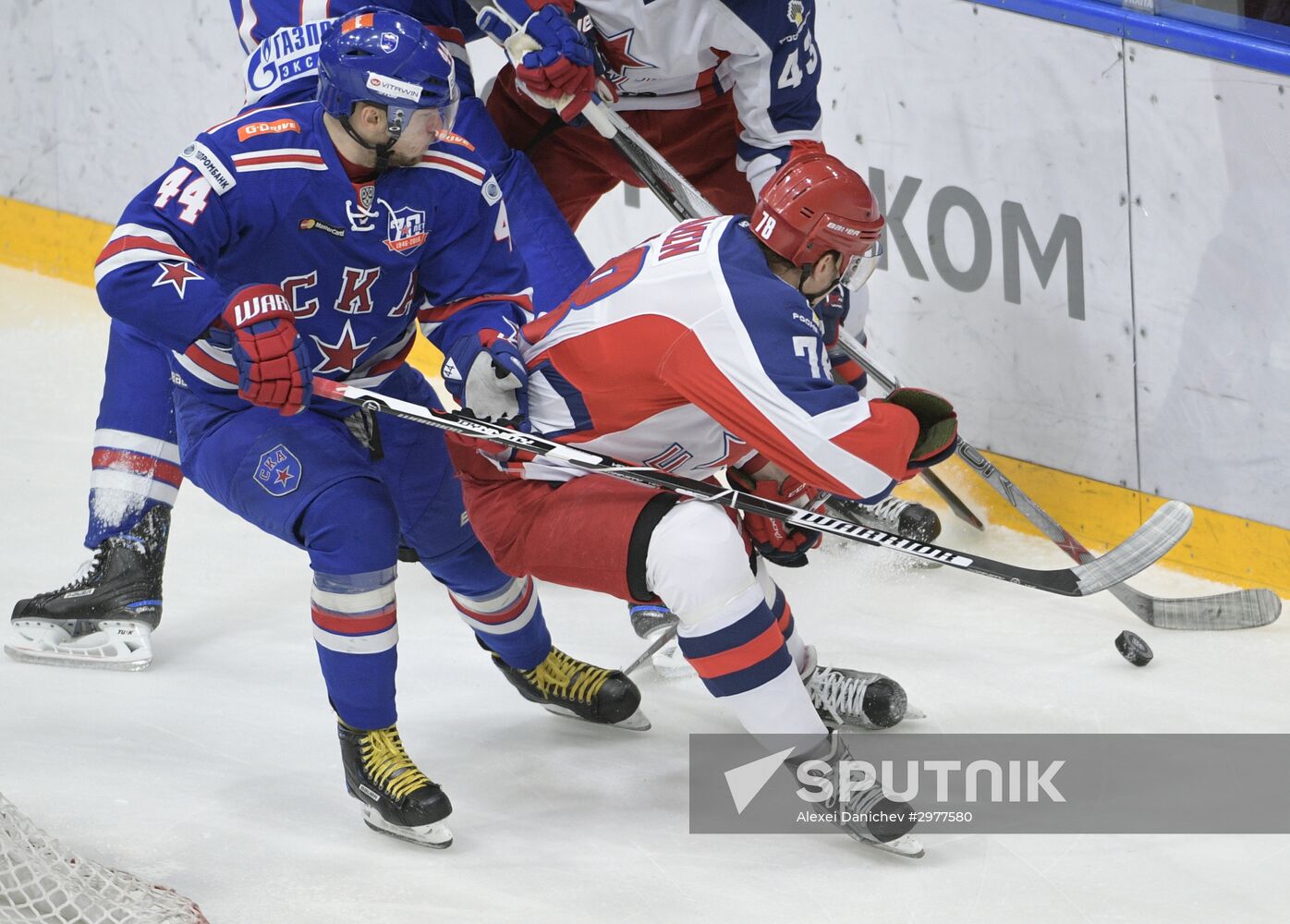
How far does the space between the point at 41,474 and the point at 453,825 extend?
2037mm

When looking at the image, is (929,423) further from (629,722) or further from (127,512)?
(127,512)

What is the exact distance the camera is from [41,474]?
173 inches

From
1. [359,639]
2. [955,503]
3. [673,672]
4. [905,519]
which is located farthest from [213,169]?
[955,503]

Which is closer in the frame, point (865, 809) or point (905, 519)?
point (865, 809)

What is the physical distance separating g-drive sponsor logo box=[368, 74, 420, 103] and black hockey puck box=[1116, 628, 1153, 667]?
1721 mm

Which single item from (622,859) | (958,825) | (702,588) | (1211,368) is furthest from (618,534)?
(1211,368)

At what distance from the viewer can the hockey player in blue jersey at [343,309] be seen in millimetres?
2607

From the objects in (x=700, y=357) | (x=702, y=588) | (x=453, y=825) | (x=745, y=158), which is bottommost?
(x=453, y=825)

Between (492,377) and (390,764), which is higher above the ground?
(492,377)

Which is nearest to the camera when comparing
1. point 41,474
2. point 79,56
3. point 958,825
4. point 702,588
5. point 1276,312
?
point 702,588

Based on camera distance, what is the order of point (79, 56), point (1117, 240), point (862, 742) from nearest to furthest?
point (862, 742)
point (1117, 240)
point (79, 56)

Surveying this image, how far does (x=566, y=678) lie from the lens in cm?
316

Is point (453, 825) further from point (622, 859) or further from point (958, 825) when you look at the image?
point (958, 825)

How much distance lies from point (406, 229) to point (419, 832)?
0.93 meters
